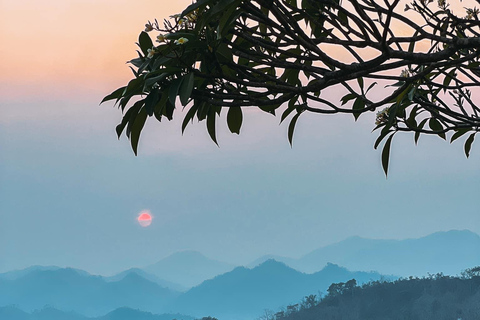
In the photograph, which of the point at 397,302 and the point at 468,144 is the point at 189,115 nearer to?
the point at 468,144

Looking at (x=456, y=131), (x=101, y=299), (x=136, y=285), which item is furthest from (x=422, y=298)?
(x=136, y=285)

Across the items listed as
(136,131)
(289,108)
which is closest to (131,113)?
(136,131)

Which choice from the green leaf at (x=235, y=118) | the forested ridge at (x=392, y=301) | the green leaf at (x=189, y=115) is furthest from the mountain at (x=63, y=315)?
the green leaf at (x=189, y=115)

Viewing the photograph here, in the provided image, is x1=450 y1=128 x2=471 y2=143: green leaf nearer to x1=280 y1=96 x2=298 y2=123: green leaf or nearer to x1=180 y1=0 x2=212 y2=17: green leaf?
x1=280 y1=96 x2=298 y2=123: green leaf

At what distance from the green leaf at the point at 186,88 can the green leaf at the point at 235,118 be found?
441mm

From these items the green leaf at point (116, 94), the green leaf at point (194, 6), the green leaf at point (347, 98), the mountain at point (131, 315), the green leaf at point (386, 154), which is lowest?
the green leaf at point (386, 154)

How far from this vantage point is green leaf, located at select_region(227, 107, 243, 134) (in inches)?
73.0

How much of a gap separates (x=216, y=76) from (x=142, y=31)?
22 centimetres

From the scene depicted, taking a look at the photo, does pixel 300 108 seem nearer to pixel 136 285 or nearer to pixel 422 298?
pixel 422 298

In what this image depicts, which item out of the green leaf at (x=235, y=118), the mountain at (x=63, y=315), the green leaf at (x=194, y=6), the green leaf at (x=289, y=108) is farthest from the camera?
the mountain at (x=63, y=315)

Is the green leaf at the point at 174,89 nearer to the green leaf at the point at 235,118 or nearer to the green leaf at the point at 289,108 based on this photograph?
the green leaf at the point at 235,118

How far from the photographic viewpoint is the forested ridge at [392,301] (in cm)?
2627

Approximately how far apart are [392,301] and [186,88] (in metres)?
28.7

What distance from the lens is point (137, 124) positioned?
1521 mm
